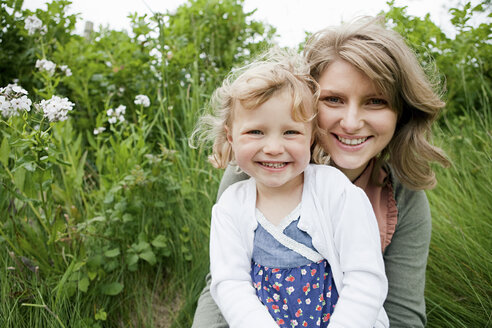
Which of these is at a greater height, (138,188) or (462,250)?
(138,188)

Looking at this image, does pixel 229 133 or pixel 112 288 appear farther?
pixel 112 288

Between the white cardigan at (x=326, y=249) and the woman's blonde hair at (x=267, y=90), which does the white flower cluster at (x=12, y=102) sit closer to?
the woman's blonde hair at (x=267, y=90)

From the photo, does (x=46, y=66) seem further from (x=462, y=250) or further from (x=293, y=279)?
(x=462, y=250)

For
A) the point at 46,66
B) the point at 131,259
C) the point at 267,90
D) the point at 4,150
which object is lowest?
the point at 131,259

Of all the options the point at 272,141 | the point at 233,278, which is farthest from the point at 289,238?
the point at 272,141

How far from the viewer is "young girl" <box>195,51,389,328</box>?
1.40m

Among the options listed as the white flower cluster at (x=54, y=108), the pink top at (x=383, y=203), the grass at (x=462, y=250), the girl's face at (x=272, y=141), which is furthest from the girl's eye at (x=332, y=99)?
the white flower cluster at (x=54, y=108)

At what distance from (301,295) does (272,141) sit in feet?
1.71

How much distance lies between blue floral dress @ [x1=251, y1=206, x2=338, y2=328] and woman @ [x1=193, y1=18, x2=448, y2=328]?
40 cm

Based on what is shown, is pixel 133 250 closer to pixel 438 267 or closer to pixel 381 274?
pixel 381 274

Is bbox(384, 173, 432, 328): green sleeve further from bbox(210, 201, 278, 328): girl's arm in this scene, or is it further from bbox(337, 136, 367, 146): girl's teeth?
bbox(210, 201, 278, 328): girl's arm

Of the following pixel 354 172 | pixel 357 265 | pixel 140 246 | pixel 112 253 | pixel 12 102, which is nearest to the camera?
pixel 357 265

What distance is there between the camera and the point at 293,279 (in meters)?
1.46

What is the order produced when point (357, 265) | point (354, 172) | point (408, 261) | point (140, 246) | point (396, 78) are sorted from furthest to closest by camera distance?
point (140, 246)
point (354, 172)
point (408, 261)
point (396, 78)
point (357, 265)
